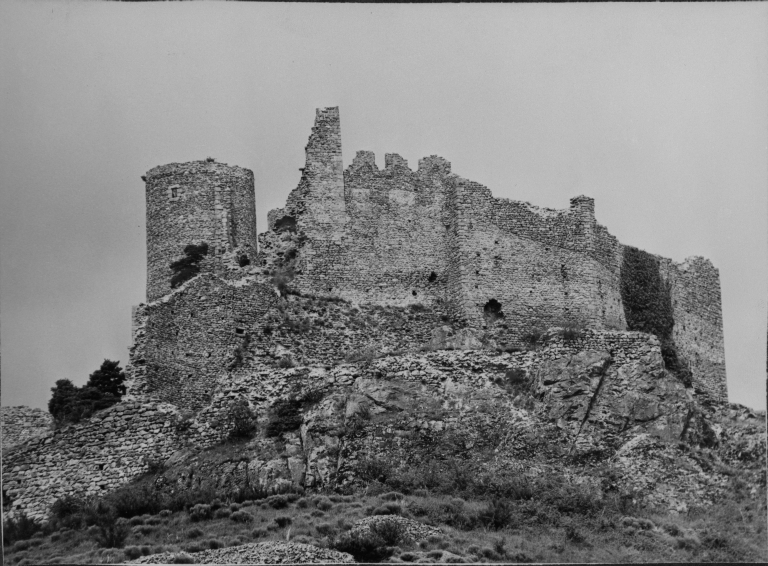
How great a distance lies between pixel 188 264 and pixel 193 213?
2.06 m

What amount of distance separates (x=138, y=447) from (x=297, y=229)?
10.4 m

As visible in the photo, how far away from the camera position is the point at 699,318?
184ft

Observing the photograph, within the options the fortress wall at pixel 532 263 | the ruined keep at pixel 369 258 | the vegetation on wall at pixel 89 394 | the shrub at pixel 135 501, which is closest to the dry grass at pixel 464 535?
the shrub at pixel 135 501

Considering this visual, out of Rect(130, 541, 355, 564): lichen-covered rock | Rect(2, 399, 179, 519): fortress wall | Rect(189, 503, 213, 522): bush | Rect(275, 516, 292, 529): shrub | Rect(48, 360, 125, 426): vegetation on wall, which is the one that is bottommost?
Rect(130, 541, 355, 564): lichen-covered rock

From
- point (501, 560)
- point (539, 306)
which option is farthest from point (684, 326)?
point (501, 560)

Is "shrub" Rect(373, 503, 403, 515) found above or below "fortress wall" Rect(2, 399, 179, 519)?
below

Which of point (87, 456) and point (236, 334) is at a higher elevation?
point (236, 334)

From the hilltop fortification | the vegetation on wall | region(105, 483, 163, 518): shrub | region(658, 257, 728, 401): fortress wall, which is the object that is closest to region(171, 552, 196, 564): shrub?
region(105, 483, 163, 518): shrub

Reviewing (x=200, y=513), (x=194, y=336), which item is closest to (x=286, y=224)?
(x=194, y=336)

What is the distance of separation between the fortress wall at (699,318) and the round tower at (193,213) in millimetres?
15904

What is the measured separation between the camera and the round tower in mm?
51375

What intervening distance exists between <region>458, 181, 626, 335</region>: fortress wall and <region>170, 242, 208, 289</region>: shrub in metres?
9.29

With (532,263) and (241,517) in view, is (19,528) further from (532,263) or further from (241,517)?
(532,263)

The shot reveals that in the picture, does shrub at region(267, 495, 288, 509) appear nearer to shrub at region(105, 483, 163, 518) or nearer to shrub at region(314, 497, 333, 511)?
shrub at region(314, 497, 333, 511)
